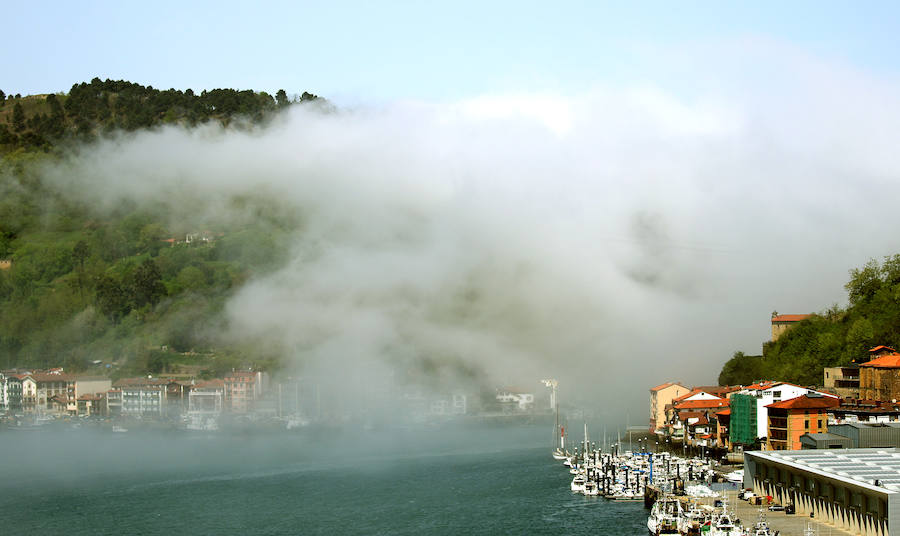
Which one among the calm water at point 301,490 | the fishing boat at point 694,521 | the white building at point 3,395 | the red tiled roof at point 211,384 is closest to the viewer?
the fishing boat at point 694,521

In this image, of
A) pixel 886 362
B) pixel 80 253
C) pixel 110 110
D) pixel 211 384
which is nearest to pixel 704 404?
pixel 886 362

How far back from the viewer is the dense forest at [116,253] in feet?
230

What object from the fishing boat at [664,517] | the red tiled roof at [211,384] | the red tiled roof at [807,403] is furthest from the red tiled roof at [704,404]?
the red tiled roof at [211,384]

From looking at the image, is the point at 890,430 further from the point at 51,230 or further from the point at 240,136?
the point at 240,136

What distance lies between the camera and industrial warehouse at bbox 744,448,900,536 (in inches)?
774

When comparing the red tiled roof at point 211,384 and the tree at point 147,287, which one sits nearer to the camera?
the red tiled roof at point 211,384

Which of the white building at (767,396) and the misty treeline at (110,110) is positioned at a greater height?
the misty treeline at (110,110)

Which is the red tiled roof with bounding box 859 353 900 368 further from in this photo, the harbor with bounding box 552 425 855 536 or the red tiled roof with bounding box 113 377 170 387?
the red tiled roof with bounding box 113 377 170 387

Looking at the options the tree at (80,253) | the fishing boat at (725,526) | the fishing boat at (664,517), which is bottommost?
the fishing boat at (664,517)

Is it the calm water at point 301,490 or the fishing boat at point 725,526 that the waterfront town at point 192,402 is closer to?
the calm water at point 301,490

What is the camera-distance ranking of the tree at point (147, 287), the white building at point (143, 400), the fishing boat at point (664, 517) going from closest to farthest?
the fishing boat at point (664, 517)
the white building at point (143, 400)
the tree at point (147, 287)

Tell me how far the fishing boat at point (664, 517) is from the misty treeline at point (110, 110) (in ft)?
274

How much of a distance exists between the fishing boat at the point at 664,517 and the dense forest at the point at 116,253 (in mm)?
43903

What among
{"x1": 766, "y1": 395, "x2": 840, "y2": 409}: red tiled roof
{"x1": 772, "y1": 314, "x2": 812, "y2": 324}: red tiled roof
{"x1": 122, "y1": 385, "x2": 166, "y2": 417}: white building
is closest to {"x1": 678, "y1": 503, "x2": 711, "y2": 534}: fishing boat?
{"x1": 766, "y1": 395, "x2": 840, "y2": 409}: red tiled roof
